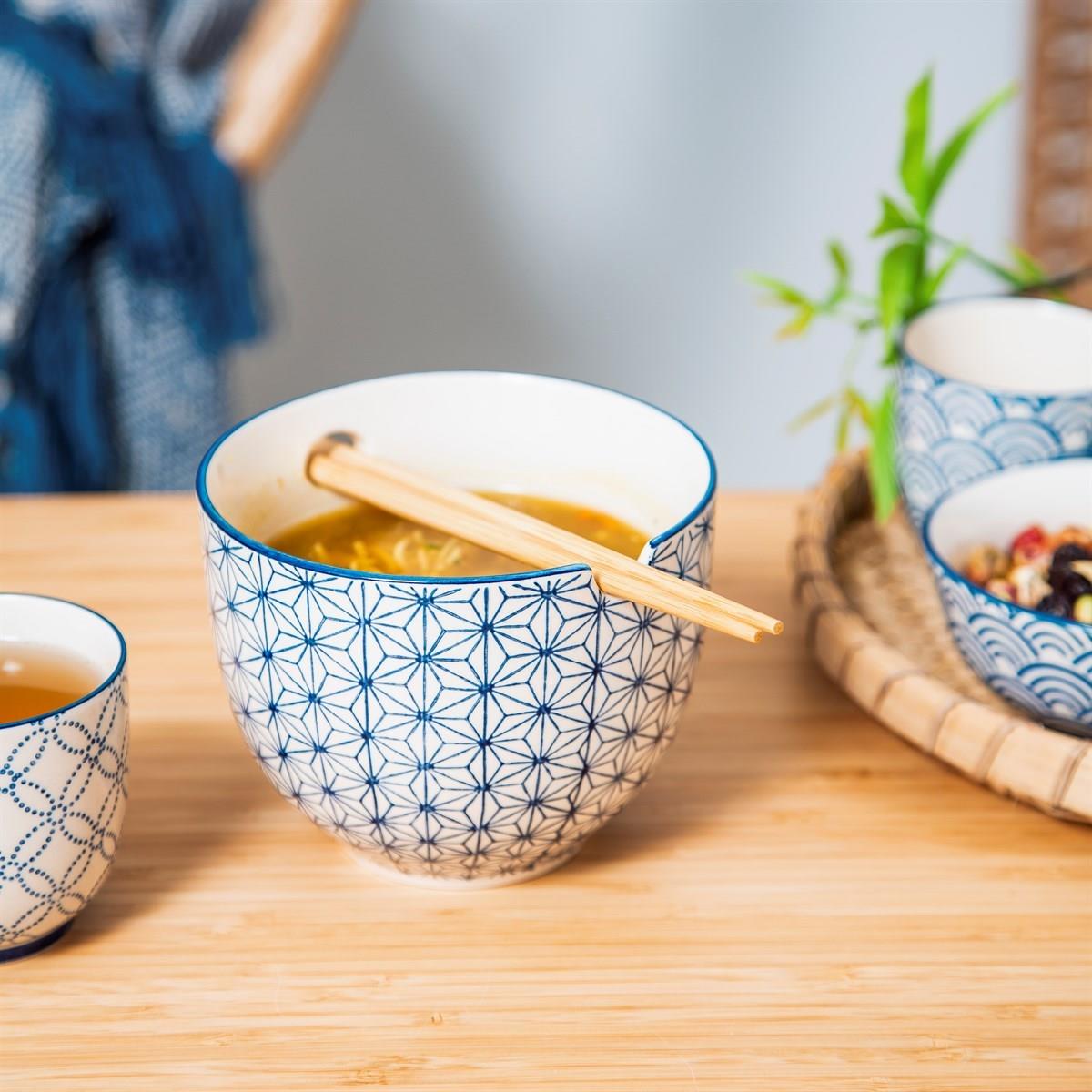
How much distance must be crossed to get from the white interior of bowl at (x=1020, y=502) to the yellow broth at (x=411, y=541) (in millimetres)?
221

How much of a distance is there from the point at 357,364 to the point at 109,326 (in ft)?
2.68

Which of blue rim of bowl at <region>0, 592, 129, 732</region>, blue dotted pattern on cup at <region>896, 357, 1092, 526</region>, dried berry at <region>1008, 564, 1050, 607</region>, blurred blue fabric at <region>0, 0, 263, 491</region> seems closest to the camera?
blue rim of bowl at <region>0, 592, 129, 732</region>

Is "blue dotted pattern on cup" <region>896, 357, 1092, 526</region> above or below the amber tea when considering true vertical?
above

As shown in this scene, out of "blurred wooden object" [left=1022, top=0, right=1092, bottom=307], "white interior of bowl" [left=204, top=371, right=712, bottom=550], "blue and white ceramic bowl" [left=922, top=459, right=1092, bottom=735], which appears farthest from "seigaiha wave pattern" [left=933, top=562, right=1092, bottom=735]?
"blurred wooden object" [left=1022, top=0, right=1092, bottom=307]

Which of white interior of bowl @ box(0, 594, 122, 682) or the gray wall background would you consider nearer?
white interior of bowl @ box(0, 594, 122, 682)

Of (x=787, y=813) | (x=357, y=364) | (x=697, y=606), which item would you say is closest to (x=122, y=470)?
(x=357, y=364)

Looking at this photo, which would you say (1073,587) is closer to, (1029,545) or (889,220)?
(1029,545)

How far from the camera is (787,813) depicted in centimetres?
71

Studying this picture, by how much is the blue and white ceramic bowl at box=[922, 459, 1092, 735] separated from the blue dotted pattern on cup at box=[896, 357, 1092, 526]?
41mm

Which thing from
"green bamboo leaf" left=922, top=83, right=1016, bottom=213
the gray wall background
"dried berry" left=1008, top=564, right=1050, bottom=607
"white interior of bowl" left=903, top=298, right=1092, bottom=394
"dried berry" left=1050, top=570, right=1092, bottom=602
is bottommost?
the gray wall background

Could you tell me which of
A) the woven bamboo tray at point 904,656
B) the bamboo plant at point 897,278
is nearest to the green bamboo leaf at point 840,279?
the bamboo plant at point 897,278

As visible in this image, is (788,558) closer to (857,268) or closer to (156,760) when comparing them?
(156,760)

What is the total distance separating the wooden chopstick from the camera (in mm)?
540

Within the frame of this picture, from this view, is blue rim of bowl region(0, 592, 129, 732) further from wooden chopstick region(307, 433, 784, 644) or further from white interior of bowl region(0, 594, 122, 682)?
wooden chopstick region(307, 433, 784, 644)
